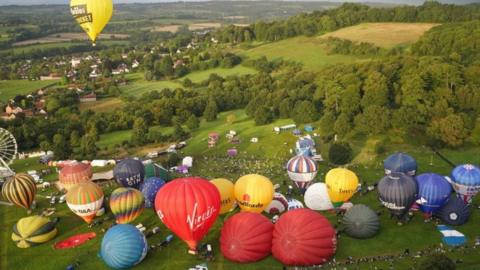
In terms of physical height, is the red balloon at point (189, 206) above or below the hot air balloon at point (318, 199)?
above

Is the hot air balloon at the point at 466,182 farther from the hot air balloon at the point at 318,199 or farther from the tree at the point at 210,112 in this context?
the tree at the point at 210,112

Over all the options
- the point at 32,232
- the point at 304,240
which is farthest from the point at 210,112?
the point at 304,240

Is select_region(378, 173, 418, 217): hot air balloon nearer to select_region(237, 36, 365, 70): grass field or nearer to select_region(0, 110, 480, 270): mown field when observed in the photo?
select_region(0, 110, 480, 270): mown field

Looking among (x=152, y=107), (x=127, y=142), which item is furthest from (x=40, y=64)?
(x=127, y=142)

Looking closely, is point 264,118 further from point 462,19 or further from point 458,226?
point 462,19

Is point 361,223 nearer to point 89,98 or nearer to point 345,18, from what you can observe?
point 89,98

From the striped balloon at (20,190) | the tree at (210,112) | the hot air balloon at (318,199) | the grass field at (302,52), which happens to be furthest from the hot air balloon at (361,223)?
the grass field at (302,52)

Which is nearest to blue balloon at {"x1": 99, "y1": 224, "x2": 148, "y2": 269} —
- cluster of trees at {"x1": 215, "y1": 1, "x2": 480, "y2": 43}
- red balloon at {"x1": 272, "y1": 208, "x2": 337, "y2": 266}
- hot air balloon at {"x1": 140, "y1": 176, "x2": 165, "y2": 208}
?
hot air balloon at {"x1": 140, "y1": 176, "x2": 165, "y2": 208}
